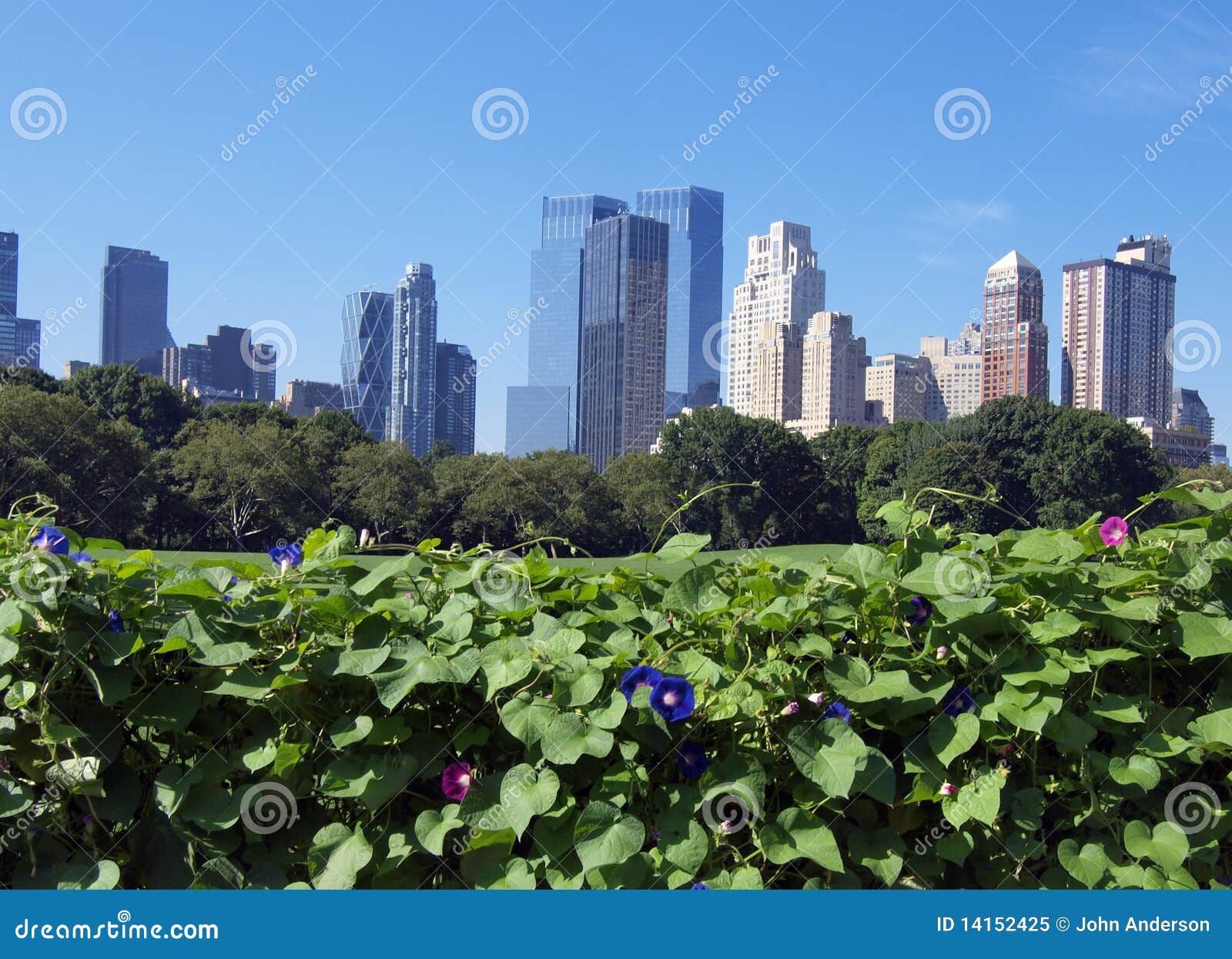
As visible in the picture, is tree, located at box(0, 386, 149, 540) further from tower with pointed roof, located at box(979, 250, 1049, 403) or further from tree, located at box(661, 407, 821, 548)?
tower with pointed roof, located at box(979, 250, 1049, 403)

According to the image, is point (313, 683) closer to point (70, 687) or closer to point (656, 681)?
point (70, 687)

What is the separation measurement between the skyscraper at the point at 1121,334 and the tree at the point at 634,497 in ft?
99.9

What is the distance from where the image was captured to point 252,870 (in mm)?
1338

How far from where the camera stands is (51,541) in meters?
1.47

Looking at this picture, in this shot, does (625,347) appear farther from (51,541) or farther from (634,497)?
(51,541)

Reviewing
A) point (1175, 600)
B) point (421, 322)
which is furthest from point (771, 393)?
point (1175, 600)

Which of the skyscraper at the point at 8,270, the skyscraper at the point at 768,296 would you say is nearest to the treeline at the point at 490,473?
the skyscraper at the point at 768,296

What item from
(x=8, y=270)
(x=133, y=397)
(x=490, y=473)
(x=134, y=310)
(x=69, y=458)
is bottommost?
(x=69, y=458)

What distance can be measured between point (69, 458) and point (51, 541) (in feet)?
127

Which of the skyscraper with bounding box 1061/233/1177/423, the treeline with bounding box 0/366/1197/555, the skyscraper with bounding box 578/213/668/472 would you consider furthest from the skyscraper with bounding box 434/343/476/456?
the skyscraper with bounding box 1061/233/1177/423

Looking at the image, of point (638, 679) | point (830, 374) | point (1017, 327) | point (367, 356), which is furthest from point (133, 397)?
point (1017, 327)

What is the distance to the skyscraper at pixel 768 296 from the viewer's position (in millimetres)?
77500

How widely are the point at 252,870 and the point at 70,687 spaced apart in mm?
357

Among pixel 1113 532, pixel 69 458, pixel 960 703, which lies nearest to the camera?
pixel 960 703
